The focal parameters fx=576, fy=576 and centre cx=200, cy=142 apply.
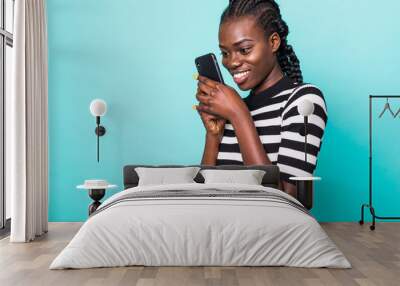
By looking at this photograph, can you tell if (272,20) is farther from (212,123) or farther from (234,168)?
(234,168)

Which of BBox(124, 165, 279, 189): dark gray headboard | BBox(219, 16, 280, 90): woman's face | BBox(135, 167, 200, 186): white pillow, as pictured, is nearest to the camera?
BBox(135, 167, 200, 186): white pillow

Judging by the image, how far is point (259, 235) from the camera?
4.11 meters

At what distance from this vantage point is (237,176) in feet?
18.9

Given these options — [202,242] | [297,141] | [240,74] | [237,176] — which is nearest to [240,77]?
[240,74]

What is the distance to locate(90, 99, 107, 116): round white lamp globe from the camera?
6.41m

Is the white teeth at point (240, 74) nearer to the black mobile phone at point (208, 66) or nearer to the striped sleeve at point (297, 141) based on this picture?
the black mobile phone at point (208, 66)

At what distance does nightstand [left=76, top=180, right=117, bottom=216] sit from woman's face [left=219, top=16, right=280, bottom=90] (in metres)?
1.91

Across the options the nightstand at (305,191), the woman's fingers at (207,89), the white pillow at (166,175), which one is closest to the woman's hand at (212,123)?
the woman's fingers at (207,89)

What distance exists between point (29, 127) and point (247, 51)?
2516 millimetres

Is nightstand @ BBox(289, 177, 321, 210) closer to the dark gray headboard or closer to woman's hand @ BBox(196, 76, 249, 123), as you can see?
the dark gray headboard

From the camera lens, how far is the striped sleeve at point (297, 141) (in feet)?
20.8

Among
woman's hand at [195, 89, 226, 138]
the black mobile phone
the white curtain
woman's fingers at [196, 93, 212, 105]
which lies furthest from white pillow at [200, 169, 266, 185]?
the white curtain

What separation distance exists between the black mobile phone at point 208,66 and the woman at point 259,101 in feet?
0.25

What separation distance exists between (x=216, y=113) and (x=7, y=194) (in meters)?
2.46
